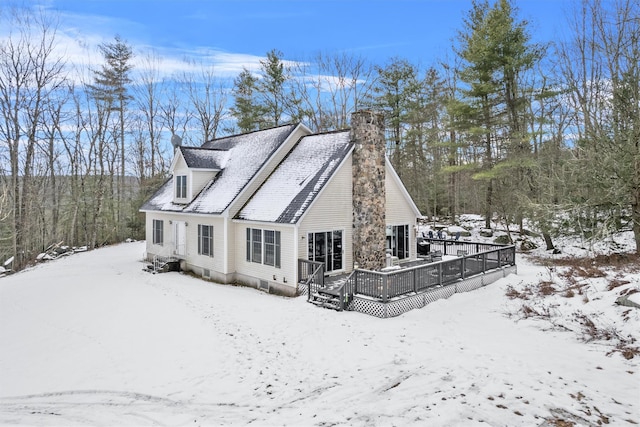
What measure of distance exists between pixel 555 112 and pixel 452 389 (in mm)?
25155

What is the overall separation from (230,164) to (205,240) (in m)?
4.36

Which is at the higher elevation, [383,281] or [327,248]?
[327,248]

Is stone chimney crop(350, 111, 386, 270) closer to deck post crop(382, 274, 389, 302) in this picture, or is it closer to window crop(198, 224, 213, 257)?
deck post crop(382, 274, 389, 302)

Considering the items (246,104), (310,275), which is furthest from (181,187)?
(246,104)

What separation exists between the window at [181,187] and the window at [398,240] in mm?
10477

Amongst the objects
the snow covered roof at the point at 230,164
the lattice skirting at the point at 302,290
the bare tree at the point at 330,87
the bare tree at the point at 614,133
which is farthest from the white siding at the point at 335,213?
the bare tree at the point at 330,87

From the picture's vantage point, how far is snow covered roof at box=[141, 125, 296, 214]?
16.9 metres

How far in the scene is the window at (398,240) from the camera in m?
17.1

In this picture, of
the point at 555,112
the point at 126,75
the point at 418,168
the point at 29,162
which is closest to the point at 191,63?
the point at 126,75

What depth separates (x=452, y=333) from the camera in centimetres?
957

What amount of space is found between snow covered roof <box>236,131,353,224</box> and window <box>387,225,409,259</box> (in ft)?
14.0

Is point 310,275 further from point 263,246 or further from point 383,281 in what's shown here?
point 383,281

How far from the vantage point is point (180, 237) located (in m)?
19.2

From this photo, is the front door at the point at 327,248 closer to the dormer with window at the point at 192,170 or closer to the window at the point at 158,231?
the dormer with window at the point at 192,170
